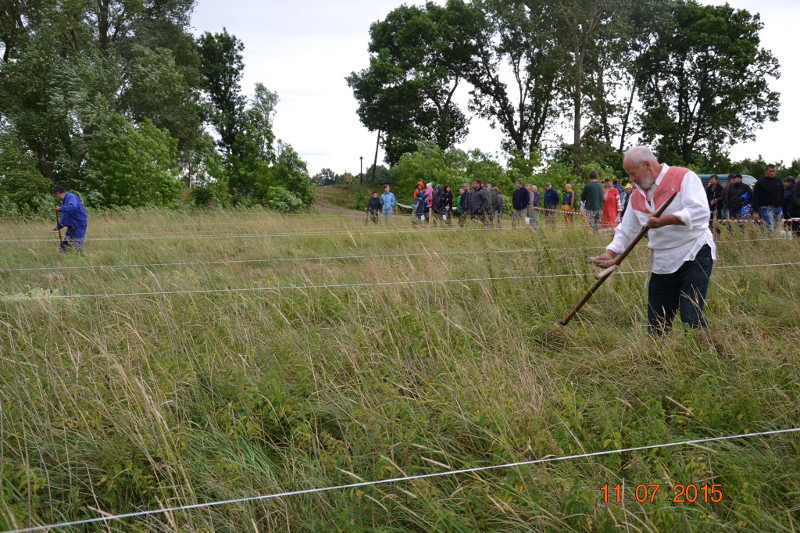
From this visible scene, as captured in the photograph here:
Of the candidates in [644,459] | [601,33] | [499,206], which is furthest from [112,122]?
[644,459]

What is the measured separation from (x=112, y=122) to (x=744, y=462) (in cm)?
2616

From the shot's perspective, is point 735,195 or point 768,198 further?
point 735,195

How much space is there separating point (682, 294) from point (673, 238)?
1.26ft

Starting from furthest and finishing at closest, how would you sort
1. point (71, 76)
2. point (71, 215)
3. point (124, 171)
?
point (124, 171) < point (71, 76) < point (71, 215)

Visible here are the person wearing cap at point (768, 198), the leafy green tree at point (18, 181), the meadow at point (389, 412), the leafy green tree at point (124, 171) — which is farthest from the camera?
the leafy green tree at point (124, 171)

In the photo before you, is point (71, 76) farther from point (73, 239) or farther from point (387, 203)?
point (73, 239)

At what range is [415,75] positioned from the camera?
42.9m

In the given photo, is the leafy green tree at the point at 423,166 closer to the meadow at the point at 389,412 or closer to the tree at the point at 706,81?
the tree at the point at 706,81

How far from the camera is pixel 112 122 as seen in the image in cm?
2497

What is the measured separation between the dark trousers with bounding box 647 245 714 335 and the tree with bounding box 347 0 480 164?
38.8 metres

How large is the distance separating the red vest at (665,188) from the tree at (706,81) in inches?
1359

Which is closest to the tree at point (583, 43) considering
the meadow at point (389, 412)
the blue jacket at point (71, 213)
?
the blue jacket at point (71, 213)

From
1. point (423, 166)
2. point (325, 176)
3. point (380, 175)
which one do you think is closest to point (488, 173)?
point (423, 166)

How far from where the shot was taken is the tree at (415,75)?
43.1 m
